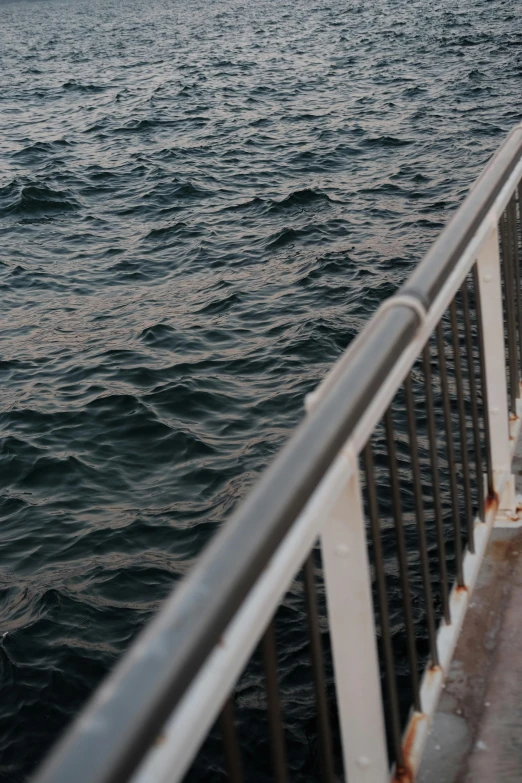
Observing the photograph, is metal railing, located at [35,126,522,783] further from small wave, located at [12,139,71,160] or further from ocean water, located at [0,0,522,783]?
small wave, located at [12,139,71,160]

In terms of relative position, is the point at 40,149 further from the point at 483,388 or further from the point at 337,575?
the point at 337,575

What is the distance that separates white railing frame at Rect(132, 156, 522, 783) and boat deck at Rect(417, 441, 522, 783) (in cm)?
5

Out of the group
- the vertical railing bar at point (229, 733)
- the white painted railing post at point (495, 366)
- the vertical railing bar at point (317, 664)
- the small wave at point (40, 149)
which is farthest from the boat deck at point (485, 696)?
the small wave at point (40, 149)

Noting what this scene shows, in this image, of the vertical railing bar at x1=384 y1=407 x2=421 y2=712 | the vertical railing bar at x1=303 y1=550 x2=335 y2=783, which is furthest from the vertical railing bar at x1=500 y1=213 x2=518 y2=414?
the vertical railing bar at x1=303 y1=550 x2=335 y2=783

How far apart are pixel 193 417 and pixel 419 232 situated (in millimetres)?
4735

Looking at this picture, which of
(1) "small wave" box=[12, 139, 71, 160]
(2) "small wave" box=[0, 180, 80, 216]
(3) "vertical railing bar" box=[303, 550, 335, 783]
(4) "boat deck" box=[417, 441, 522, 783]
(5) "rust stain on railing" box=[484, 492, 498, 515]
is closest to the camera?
(3) "vertical railing bar" box=[303, 550, 335, 783]

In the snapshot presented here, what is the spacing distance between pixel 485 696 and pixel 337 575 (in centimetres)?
81

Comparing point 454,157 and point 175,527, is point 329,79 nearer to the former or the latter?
point 454,157

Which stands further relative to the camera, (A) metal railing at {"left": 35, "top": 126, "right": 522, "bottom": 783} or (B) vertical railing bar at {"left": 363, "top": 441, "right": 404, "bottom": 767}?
(B) vertical railing bar at {"left": 363, "top": 441, "right": 404, "bottom": 767}

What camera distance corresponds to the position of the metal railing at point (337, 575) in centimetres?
90

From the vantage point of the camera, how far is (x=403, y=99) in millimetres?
19641

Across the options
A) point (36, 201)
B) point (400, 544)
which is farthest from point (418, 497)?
point (36, 201)

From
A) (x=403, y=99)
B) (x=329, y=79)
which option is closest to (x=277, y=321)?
(x=403, y=99)

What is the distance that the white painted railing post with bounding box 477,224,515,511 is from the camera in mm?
2801
